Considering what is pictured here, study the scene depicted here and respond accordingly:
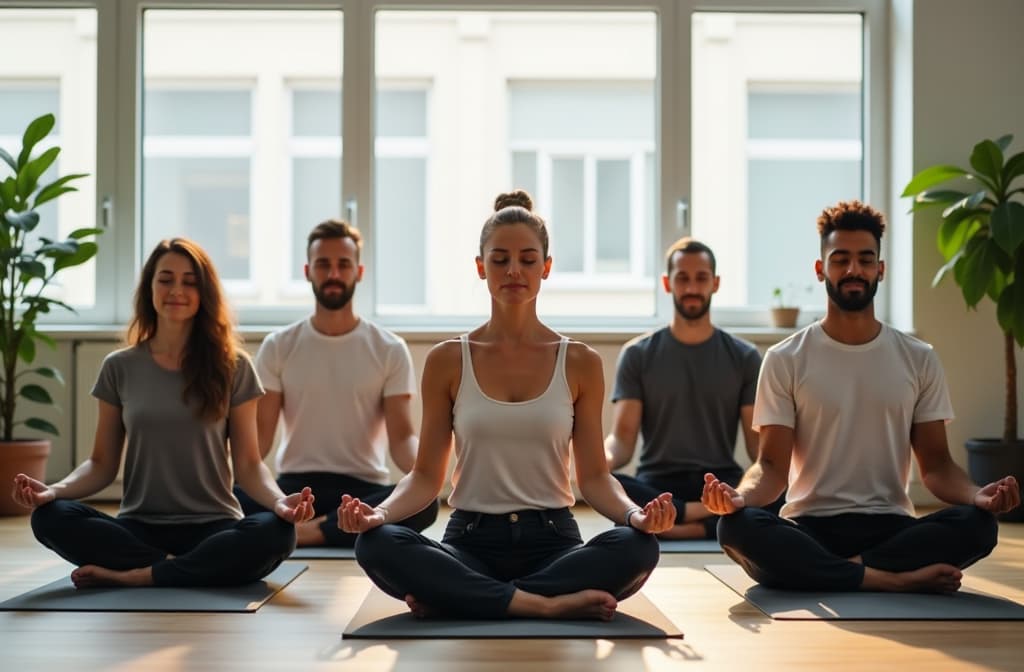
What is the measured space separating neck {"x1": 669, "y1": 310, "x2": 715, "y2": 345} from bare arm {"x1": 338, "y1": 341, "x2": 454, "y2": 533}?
1.65 meters

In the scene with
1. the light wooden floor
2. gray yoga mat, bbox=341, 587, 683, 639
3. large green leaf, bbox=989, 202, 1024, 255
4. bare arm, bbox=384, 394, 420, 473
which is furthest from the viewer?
large green leaf, bbox=989, 202, 1024, 255

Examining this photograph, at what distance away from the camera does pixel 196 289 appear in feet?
10.5

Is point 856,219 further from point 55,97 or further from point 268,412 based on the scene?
point 55,97

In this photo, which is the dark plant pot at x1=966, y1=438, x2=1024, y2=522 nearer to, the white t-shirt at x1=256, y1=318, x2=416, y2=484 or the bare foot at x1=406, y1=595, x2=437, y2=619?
the white t-shirt at x1=256, y1=318, x2=416, y2=484

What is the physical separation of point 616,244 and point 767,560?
3.83 meters

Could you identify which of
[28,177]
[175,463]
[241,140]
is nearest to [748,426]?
[175,463]

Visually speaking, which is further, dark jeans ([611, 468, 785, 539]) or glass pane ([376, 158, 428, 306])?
glass pane ([376, 158, 428, 306])

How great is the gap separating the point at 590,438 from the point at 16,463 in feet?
9.64

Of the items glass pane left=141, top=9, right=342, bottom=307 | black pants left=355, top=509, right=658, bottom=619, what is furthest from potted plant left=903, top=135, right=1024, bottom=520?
glass pane left=141, top=9, right=342, bottom=307

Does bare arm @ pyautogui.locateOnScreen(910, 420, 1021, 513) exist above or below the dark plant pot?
Answer: above

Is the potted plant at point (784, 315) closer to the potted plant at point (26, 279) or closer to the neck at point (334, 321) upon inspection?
the neck at point (334, 321)

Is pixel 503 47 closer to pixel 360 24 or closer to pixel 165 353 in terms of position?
pixel 360 24

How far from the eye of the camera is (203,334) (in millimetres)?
3203

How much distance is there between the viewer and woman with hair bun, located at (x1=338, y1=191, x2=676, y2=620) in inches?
102
